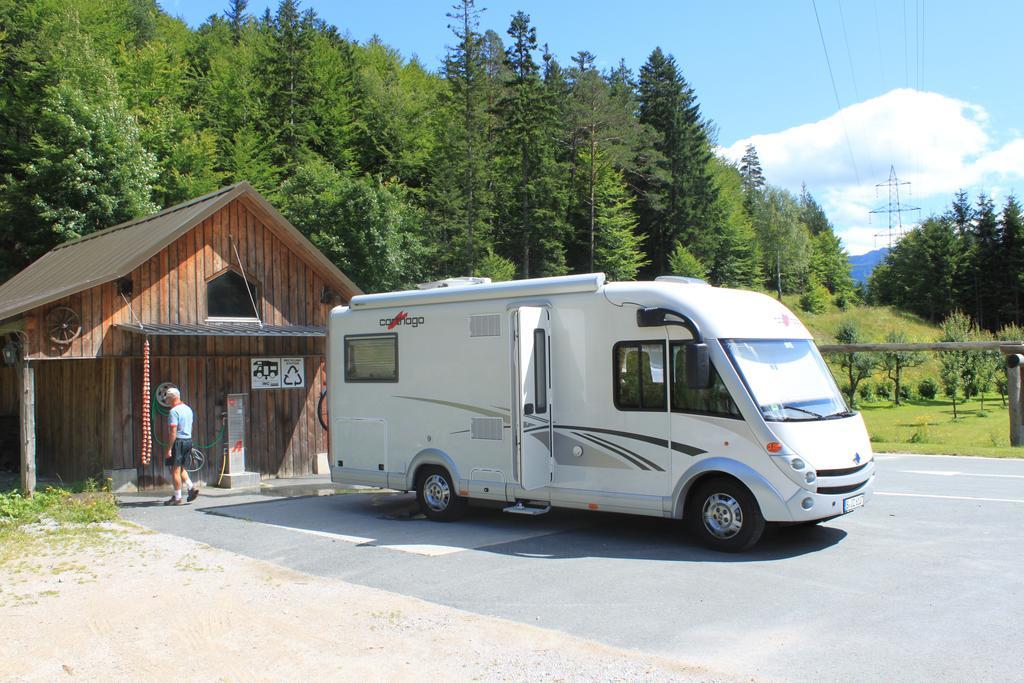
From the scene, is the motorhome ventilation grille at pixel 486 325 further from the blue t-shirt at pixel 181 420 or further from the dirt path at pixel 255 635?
the blue t-shirt at pixel 181 420

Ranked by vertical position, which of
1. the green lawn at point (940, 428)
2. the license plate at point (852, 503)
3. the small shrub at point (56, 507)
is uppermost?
the license plate at point (852, 503)

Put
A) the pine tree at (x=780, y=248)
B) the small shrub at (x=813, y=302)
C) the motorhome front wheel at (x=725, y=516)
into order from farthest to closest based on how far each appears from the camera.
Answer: the pine tree at (x=780, y=248) → the small shrub at (x=813, y=302) → the motorhome front wheel at (x=725, y=516)

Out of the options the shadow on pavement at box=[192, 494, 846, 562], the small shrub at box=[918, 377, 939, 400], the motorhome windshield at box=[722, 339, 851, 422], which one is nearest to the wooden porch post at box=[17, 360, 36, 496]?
the shadow on pavement at box=[192, 494, 846, 562]

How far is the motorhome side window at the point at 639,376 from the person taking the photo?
885cm

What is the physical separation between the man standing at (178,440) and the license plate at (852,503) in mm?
8991

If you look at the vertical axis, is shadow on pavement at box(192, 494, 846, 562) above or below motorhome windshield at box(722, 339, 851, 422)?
below

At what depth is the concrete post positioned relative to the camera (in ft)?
60.8

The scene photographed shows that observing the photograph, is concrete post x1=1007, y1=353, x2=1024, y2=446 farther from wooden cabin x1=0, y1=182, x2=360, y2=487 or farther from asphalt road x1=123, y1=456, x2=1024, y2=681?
wooden cabin x1=0, y1=182, x2=360, y2=487

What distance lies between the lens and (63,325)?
12.8m

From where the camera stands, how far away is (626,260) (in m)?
50.9

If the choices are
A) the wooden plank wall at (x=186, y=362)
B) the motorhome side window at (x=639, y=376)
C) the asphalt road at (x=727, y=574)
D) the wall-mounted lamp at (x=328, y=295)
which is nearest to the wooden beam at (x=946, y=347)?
the asphalt road at (x=727, y=574)

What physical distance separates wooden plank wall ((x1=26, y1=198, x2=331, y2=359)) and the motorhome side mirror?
30.8ft

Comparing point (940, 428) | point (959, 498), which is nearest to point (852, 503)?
point (959, 498)

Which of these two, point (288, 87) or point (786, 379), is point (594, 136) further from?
point (786, 379)
